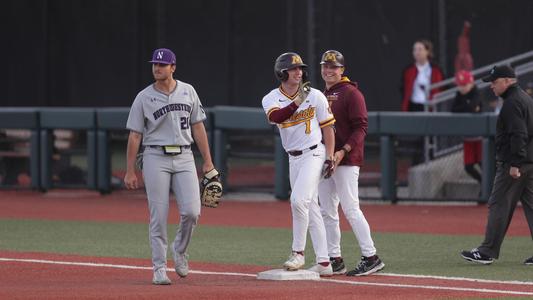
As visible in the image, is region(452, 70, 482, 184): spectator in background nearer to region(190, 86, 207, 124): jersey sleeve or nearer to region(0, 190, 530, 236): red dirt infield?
region(0, 190, 530, 236): red dirt infield

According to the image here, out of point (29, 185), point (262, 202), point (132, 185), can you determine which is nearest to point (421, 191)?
point (262, 202)

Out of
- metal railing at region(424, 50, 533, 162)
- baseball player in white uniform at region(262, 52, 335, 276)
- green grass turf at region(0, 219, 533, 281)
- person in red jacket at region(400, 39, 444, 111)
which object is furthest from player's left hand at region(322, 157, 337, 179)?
person in red jacket at region(400, 39, 444, 111)

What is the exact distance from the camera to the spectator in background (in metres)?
17.5

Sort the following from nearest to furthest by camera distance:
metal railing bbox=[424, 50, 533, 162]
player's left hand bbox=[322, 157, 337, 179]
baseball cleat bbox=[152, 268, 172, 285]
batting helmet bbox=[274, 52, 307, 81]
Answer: baseball cleat bbox=[152, 268, 172, 285] → batting helmet bbox=[274, 52, 307, 81] → player's left hand bbox=[322, 157, 337, 179] → metal railing bbox=[424, 50, 533, 162]

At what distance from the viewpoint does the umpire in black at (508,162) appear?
11305 millimetres

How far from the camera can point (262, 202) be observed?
18.5m

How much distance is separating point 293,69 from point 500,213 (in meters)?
2.63

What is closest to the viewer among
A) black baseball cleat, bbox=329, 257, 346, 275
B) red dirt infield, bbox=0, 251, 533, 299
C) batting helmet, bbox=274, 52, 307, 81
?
red dirt infield, bbox=0, 251, 533, 299

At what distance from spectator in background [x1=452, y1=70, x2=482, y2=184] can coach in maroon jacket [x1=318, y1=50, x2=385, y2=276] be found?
277 inches

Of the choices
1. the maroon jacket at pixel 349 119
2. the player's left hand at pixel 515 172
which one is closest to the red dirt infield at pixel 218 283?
the maroon jacket at pixel 349 119

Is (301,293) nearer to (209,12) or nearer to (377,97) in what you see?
(377,97)

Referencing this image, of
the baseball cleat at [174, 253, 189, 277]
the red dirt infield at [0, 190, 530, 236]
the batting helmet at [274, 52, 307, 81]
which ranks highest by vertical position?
the batting helmet at [274, 52, 307, 81]

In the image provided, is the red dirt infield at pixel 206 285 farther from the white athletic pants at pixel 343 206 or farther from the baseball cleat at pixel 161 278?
the white athletic pants at pixel 343 206

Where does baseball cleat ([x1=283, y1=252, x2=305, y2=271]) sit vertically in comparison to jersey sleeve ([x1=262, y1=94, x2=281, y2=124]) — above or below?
below
